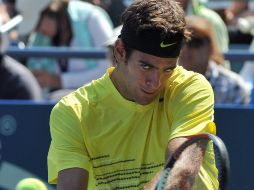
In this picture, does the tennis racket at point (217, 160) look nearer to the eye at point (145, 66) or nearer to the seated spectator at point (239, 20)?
the eye at point (145, 66)

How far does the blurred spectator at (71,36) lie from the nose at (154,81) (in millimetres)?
4293

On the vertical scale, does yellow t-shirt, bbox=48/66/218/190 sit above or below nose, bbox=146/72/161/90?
below

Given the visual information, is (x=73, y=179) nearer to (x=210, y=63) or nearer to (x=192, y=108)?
(x=192, y=108)

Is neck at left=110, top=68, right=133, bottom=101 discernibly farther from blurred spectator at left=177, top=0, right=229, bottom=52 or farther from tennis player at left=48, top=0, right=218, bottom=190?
blurred spectator at left=177, top=0, right=229, bottom=52

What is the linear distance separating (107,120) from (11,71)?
3539 millimetres

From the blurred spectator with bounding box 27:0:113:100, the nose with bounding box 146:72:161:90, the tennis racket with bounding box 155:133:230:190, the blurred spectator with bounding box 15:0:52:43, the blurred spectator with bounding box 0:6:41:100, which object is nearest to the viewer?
the tennis racket with bounding box 155:133:230:190

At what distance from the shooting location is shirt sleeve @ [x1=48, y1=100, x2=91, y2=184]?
394cm

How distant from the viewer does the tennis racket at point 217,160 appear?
308 cm

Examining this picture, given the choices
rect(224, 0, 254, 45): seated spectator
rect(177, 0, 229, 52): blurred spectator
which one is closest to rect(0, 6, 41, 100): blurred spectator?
rect(177, 0, 229, 52): blurred spectator

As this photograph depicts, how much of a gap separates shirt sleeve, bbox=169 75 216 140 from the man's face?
98 mm

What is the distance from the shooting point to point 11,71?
746 centimetres

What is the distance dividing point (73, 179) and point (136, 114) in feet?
1.33

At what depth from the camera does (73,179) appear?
12.8ft

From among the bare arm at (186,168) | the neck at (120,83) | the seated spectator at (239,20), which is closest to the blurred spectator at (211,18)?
the seated spectator at (239,20)
